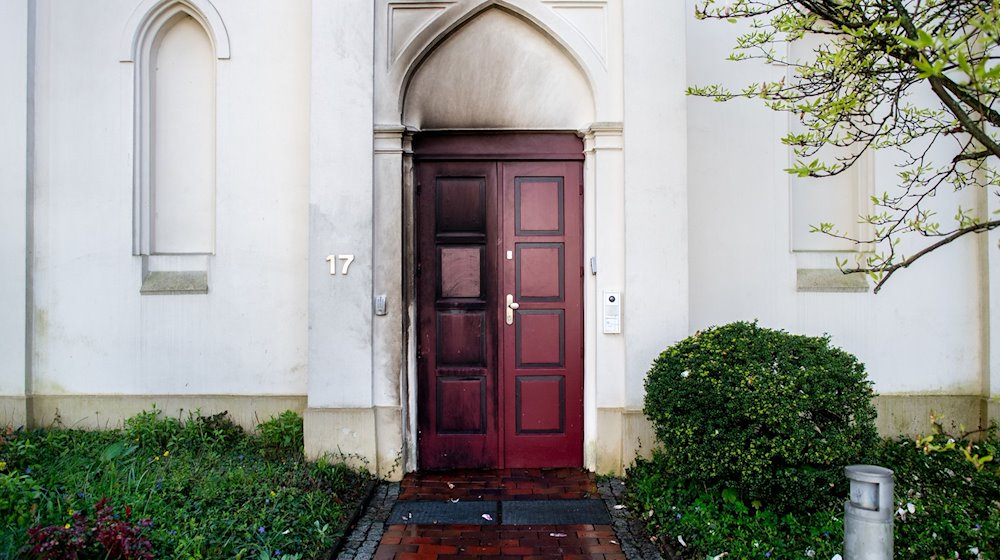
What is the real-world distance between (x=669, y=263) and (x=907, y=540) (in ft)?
8.32

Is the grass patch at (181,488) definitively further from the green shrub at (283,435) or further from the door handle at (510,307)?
the door handle at (510,307)

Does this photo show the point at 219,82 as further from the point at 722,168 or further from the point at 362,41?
the point at 722,168

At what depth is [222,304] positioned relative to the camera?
6.23 meters

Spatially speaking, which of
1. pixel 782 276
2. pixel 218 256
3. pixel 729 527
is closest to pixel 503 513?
pixel 729 527

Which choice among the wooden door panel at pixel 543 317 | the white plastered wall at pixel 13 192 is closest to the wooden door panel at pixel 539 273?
the wooden door panel at pixel 543 317

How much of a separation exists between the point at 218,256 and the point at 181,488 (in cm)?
234

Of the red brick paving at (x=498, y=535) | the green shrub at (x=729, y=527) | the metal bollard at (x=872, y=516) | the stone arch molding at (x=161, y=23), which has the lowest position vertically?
the red brick paving at (x=498, y=535)

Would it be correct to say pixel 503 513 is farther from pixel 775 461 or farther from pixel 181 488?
pixel 181 488

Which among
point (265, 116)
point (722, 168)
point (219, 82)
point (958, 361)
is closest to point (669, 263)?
point (722, 168)

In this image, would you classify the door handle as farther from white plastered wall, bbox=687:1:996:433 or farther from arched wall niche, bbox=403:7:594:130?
white plastered wall, bbox=687:1:996:433

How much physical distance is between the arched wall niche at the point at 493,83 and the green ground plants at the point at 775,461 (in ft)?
8.32

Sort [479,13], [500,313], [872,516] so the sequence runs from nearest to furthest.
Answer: [872,516], [479,13], [500,313]

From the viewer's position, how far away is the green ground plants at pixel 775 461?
13.4ft

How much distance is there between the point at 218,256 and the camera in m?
6.24
